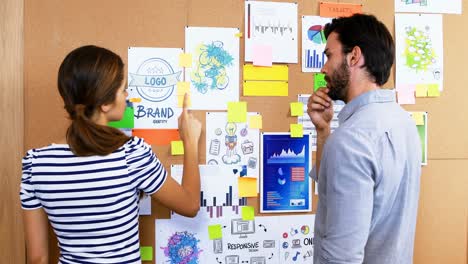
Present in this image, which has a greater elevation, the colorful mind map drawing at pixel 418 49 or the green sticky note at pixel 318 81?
the colorful mind map drawing at pixel 418 49

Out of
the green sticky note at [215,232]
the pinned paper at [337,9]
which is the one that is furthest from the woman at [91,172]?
the pinned paper at [337,9]

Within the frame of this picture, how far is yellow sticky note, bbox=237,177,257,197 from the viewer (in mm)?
1747

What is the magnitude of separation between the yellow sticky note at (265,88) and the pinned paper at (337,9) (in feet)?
1.18

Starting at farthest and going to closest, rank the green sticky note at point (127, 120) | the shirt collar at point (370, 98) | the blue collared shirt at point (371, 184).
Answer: the green sticky note at point (127, 120)
the shirt collar at point (370, 98)
the blue collared shirt at point (371, 184)

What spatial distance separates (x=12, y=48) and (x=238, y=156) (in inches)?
38.8

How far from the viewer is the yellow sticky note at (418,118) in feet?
6.15

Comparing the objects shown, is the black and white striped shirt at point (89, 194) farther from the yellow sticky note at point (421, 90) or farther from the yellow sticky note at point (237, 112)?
the yellow sticky note at point (421, 90)

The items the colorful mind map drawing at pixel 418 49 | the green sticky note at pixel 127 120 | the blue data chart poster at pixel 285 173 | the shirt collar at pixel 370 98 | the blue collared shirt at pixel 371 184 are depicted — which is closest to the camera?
the blue collared shirt at pixel 371 184

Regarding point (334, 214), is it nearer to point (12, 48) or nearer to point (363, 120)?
point (363, 120)

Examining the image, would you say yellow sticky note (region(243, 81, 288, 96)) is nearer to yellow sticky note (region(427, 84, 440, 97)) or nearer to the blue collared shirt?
the blue collared shirt

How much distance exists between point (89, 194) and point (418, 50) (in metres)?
1.54

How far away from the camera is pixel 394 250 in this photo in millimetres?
1187

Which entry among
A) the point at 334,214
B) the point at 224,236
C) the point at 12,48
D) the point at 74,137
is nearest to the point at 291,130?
the point at 224,236

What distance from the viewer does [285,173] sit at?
5.84 feet
